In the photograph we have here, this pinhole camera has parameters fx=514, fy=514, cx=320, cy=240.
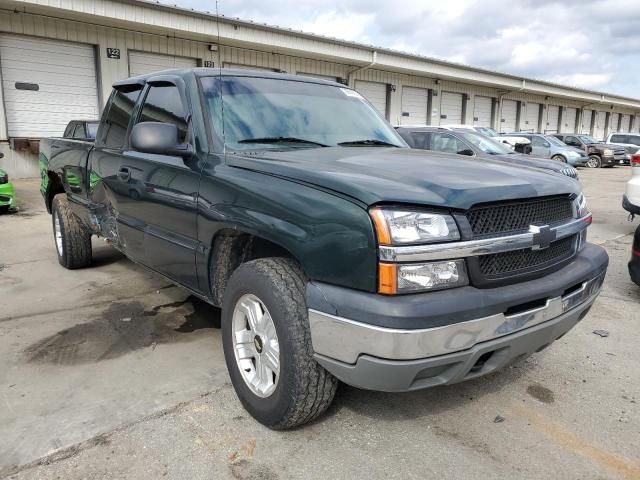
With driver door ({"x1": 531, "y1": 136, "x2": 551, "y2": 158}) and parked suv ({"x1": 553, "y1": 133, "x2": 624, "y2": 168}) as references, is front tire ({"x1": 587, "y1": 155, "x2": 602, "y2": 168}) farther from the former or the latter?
driver door ({"x1": 531, "y1": 136, "x2": 551, "y2": 158})

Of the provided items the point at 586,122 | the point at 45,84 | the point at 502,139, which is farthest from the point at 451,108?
the point at 586,122

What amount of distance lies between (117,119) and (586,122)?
47310 mm

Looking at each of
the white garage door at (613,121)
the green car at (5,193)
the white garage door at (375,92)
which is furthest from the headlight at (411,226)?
the white garage door at (613,121)

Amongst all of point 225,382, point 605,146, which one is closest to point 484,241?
point 225,382

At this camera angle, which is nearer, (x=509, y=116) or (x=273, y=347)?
(x=273, y=347)

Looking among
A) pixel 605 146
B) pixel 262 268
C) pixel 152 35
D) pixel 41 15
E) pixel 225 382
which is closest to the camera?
pixel 262 268

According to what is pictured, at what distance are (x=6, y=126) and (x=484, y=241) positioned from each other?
1435 centimetres

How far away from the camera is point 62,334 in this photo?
379cm

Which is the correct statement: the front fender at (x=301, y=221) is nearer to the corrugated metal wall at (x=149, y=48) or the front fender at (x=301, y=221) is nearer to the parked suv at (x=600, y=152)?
the corrugated metal wall at (x=149, y=48)

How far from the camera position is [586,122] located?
4378 cm

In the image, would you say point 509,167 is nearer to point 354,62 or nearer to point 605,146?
point 354,62

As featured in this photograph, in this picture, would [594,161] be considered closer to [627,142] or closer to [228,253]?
[627,142]

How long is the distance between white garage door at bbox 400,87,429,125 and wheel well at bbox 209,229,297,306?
22522 mm

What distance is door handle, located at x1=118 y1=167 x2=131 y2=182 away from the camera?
374 centimetres
